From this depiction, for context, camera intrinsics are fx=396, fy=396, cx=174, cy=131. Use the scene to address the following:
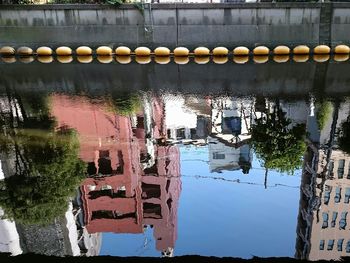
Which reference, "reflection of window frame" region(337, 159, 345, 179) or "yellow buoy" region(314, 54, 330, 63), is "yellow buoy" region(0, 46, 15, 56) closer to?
"yellow buoy" region(314, 54, 330, 63)

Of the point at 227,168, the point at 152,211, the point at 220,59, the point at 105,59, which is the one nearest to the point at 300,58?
the point at 220,59

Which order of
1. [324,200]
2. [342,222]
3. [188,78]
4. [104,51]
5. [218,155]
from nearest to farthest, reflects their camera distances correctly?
1. [342,222]
2. [324,200]
3. [218,155]
4. [188,78]
5. [104,51]

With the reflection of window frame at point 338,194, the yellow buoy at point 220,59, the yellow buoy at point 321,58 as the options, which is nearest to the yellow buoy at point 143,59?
the yellow buoy at point 220,59

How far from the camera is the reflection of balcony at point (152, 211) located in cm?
1190

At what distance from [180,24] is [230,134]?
1634 centimetres

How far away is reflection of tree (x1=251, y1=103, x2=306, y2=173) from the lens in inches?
549

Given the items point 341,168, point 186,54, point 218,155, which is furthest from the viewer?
point 186,54

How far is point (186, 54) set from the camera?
2867cm

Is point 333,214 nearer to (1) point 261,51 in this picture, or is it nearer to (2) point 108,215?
(2) point 108,215

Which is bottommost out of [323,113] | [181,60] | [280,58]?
[323,113]

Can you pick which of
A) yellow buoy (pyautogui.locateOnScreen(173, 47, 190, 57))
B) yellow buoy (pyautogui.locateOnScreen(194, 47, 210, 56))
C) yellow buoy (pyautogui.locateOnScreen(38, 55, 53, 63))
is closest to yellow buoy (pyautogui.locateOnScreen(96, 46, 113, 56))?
yellow buoy (pyautogui.locateOnScreen(38, 55, 53, 63))

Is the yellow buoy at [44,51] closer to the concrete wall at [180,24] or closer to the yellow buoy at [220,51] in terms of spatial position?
the concrete wall at [180,24]

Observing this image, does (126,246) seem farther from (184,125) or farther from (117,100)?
(117,100)

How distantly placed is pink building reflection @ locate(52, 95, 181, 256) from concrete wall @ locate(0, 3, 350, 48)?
1361 centimetres
